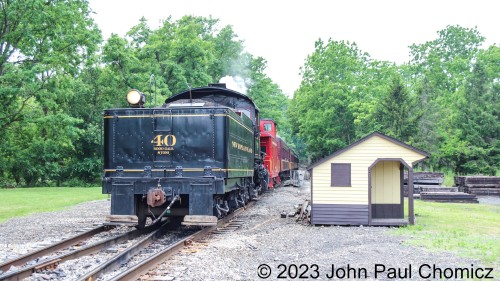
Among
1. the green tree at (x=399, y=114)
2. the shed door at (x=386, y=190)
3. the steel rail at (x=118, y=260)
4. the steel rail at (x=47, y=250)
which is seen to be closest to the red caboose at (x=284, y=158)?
the green tree at (x=399, y=114)

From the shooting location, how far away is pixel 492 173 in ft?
113

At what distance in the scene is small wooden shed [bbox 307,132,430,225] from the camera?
12.5m

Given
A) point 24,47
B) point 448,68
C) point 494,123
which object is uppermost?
point 448,68

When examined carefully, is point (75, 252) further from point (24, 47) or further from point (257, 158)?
point (24, 47)

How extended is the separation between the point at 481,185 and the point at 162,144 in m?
22.5

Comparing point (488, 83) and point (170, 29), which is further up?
point (170, 29)

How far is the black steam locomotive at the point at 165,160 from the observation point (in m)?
10.1

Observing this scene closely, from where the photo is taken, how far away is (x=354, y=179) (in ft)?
41.5

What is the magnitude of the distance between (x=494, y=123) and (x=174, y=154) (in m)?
32.1

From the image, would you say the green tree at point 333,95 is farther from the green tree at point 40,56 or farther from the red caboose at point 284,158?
the green tree at point 40,56

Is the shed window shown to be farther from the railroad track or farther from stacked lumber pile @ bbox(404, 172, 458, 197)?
stacked lumber pile @ bbox(404, 172, 458, 197)

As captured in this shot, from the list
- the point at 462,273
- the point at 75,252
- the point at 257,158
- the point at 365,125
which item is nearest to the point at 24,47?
the point at 257,158

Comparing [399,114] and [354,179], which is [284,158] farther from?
[354,179]

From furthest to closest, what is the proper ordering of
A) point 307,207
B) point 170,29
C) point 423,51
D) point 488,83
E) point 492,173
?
point 423,51 → point 170,29 → point 488,83 → point 492,173 → point 307,207
